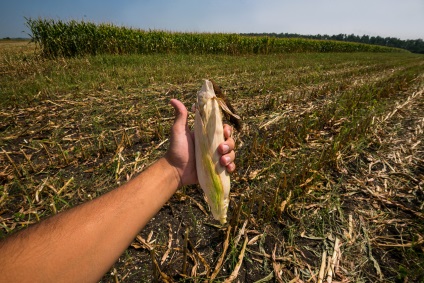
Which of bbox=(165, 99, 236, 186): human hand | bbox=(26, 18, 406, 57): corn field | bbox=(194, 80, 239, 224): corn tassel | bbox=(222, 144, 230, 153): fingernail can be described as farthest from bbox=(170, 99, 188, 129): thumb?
bbox=(26, 18, 406, 57): corn field

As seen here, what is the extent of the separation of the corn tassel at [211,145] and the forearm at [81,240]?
46 centimetres

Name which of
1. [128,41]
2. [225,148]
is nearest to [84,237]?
[225,148]

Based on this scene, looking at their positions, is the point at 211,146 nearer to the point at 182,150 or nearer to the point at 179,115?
the point at 182,150

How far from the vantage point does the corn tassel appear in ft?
5.88

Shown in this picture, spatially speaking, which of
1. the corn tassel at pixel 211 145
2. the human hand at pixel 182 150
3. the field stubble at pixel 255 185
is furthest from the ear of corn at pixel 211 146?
the field stubble at pixel 255 185

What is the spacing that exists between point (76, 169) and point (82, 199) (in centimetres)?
63

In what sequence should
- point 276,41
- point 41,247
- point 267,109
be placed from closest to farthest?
point 41,247, point 267,109, point 276,41

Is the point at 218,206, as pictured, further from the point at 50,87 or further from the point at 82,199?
the point at 50,87

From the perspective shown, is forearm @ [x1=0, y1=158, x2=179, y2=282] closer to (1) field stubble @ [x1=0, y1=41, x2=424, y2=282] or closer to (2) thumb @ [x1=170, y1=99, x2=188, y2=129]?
(1) field stubble @ [x1=0, y1=41, x2=424, y2=282]

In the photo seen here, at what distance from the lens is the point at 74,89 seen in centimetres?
555

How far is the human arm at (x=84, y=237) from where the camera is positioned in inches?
40.2

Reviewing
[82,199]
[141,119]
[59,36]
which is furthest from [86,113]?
[59,36]

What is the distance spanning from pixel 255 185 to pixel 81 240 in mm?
1897

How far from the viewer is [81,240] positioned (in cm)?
117
